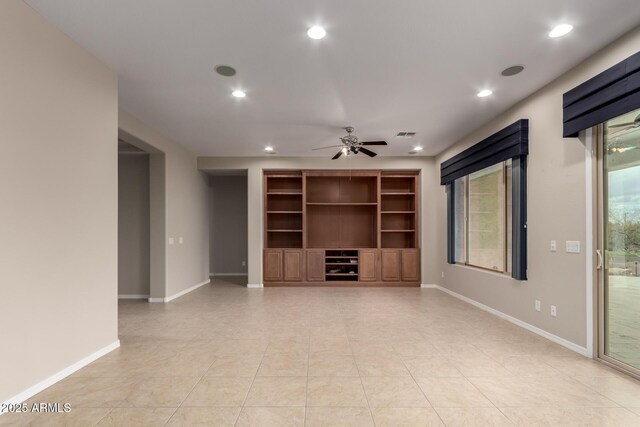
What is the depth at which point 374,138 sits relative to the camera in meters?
5.98

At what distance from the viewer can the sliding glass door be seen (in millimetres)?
2861

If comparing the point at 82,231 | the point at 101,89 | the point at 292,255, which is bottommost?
the point at 292,255

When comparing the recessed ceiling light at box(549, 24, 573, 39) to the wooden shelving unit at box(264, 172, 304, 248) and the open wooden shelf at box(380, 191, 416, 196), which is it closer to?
the open wooden shelf at box(380, 191, 416, 196)

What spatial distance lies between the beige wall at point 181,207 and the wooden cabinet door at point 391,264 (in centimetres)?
430

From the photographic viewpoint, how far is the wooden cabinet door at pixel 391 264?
745 centimetres

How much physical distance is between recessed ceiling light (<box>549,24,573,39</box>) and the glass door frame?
1045mm

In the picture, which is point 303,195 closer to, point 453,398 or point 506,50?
point 506,50

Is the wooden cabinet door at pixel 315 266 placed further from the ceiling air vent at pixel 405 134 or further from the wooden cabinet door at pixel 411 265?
the ceiling air vent at pixel 405 134

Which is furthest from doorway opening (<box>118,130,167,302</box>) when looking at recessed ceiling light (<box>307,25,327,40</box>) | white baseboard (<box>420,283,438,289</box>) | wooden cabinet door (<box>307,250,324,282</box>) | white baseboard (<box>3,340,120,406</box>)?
white baseboard (<box>420,283,438,289</box>)

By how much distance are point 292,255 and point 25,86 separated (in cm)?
558

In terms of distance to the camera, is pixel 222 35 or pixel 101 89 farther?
pixel 101 89

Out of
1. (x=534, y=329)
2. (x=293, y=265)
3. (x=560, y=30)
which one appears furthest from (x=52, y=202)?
(x=534, y=329)

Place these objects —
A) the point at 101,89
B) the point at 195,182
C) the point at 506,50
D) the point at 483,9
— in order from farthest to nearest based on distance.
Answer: the point at 195,182 → the point at 101,89 → the point at 506,50 → the point at 483,9

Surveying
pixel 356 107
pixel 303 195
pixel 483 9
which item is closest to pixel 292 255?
pixel 303 195
